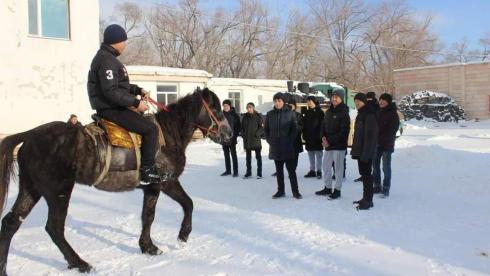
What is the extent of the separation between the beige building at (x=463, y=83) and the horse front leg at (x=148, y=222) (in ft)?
107

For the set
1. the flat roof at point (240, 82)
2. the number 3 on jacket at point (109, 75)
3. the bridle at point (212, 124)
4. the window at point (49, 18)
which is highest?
the window at point (49, 18)

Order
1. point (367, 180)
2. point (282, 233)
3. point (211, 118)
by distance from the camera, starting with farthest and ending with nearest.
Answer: point (367, 180)
point (282, 233)
point (211, 118)

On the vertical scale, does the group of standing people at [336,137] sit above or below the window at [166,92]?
below

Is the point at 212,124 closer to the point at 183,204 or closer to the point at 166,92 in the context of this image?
the point at 183,204

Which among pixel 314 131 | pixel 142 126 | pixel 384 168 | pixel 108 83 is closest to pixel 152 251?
pixel 142 126

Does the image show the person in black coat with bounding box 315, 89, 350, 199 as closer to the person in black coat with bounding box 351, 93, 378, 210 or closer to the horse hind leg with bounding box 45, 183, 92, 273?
the person in black coat with bounding box 351, 93, 378, 210

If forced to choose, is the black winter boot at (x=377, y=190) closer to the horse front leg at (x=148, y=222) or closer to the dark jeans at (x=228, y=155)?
the dark jeans at (x=228, y=155)

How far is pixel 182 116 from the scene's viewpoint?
5.73 meters

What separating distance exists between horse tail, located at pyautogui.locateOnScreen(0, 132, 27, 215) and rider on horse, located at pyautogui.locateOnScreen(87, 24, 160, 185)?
2.78 ft

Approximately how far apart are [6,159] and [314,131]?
7.46 m

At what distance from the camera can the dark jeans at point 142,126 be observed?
16.5 ft

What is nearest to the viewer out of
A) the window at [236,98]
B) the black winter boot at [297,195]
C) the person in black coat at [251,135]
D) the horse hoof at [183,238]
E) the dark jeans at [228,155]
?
the horse hoof at [183,238]

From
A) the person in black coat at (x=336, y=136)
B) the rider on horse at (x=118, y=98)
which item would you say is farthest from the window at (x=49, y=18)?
the rider on horse at (x=118, y=98)

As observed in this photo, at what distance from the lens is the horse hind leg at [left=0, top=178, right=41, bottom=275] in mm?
4676
